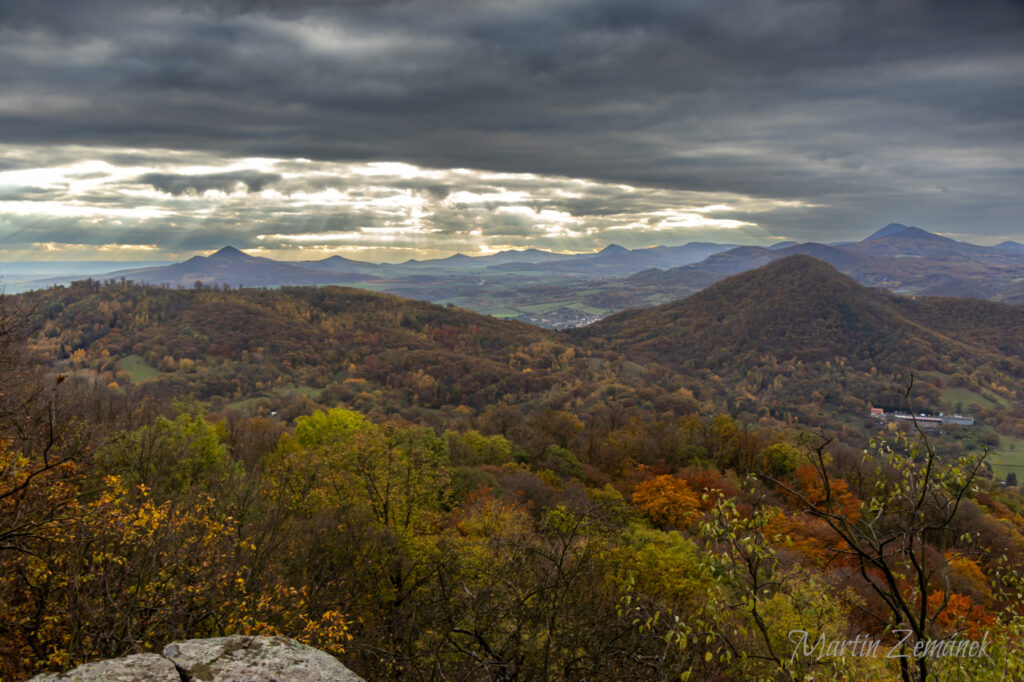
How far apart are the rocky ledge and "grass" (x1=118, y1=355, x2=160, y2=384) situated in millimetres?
156476

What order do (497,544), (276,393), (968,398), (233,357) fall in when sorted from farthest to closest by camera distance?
(968,398), (233,357), (276,393), (497,544)

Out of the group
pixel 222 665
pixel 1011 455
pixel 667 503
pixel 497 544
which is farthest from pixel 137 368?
pixel 1011 455

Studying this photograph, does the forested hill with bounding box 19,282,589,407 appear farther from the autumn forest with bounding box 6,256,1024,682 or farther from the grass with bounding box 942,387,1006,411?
the grass with bounding box 942,387,1006,411

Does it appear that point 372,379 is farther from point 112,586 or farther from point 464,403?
point 112,586

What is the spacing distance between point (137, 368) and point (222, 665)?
17239 centimetres

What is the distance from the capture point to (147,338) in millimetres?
168625

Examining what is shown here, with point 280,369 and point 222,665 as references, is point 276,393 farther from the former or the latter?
point 222,665

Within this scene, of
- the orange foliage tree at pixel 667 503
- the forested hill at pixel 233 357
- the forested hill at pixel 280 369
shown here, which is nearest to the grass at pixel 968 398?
the forested hill at pixel 280 369

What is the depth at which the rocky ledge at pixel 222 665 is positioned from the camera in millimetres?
6551

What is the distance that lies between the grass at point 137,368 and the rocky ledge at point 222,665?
156 meters

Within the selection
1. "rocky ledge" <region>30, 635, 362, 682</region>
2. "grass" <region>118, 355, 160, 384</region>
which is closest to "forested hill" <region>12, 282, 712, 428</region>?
"grass" <region>118, 355, 160, 384</region>

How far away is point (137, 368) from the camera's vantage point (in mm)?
147125

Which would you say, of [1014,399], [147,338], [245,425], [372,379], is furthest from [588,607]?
[1014,399]

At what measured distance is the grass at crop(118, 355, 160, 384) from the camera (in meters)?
140
